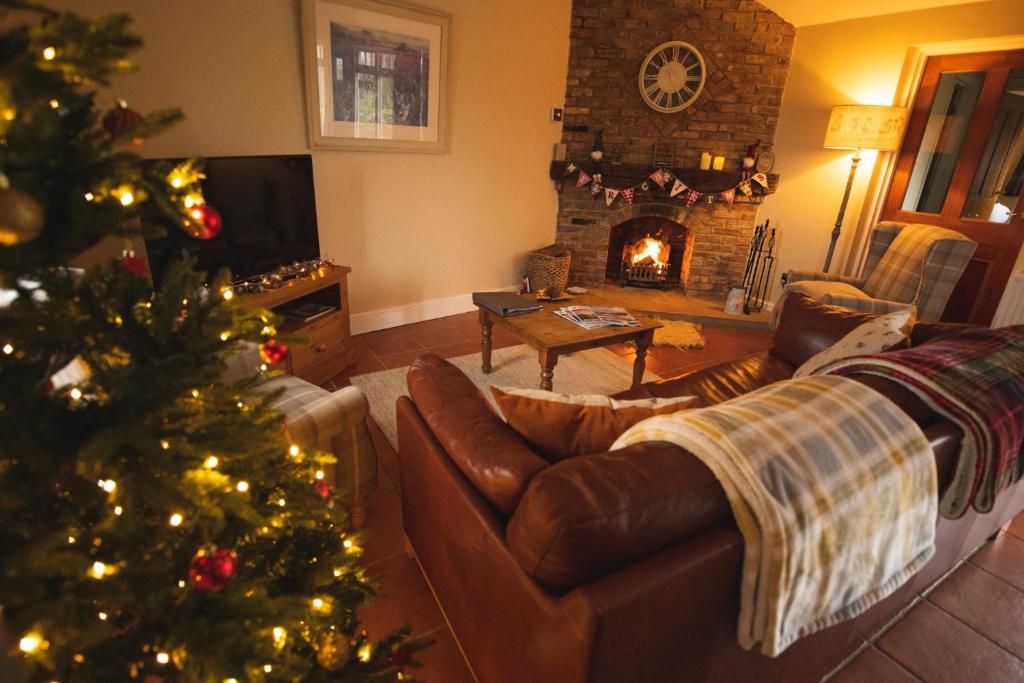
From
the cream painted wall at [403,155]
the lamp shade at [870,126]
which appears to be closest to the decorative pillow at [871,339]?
the lamp shade at [870,126]

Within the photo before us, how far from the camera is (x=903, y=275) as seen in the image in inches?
131

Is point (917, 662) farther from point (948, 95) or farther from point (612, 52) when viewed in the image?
point (612, 52)

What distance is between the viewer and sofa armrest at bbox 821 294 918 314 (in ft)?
10.1

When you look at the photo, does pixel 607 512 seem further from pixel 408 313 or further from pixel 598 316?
pixel 408 313

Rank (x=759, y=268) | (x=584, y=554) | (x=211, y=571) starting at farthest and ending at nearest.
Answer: (x=759, y=268) → (x=584, y=554) → (x=211, y=571)

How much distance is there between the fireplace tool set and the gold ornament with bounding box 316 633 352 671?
4.30 meters

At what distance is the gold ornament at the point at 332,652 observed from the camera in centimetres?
85

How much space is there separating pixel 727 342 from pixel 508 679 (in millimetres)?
3351

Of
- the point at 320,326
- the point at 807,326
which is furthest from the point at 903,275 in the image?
the point at 320,326

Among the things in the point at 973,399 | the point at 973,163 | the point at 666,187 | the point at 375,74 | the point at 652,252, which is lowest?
the point at 652,252

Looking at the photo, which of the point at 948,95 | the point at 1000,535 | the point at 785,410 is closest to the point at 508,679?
the point at 785,410

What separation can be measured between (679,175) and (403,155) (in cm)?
237

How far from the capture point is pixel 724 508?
94 centimetres

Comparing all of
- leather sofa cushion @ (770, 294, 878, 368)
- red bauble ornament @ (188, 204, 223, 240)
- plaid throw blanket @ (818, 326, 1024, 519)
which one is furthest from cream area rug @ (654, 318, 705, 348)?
red bauble ornament @ (188, 204, 223, 240)
